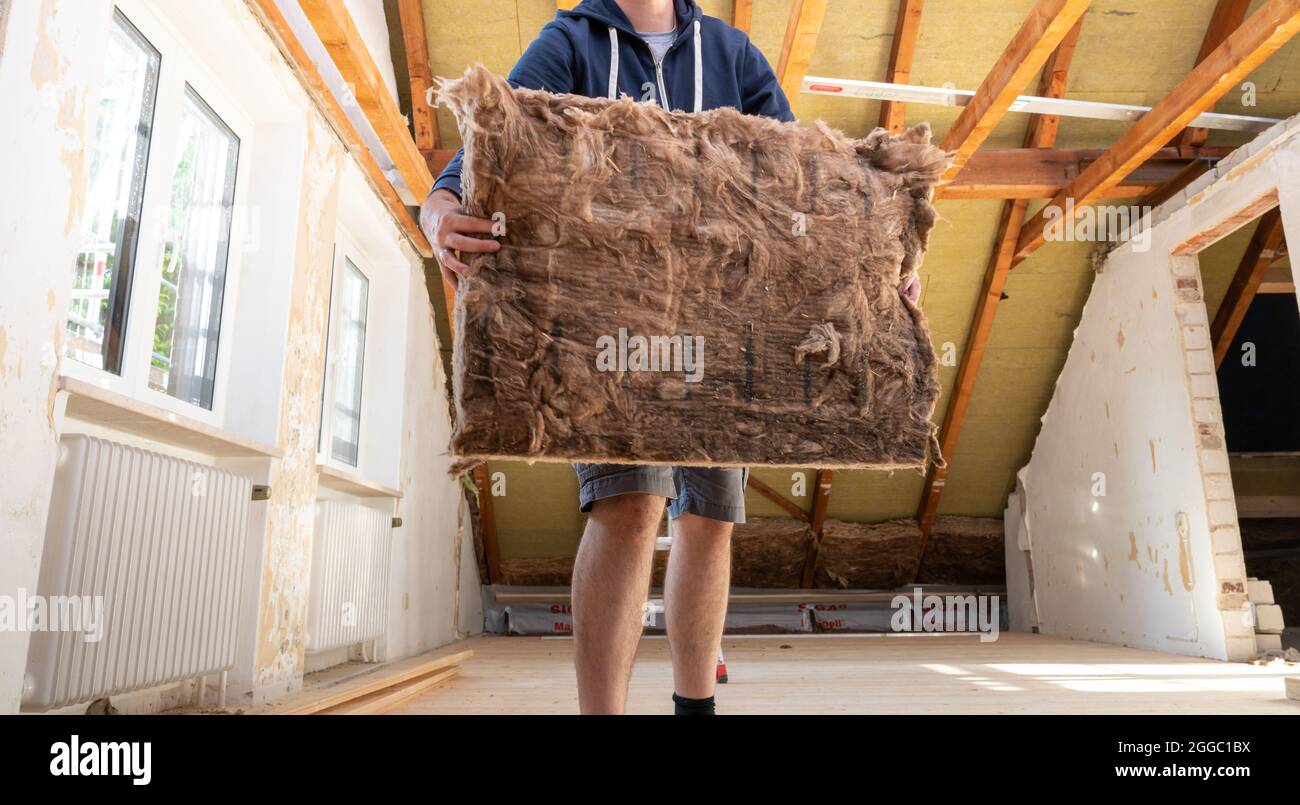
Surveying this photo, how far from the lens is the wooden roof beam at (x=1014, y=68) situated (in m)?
3.20

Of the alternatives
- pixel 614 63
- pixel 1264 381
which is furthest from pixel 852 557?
pixel 614 63

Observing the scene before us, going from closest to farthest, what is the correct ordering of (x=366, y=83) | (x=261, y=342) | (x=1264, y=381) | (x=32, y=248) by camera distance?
1. (x=32, y=248)
2. (x=261, y=342)
3. (x=366, y=83)
4. (x=1264, y=381)

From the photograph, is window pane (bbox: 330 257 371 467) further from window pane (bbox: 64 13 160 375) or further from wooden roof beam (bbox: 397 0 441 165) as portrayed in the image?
window pane (bbox: 64 13 160 375)

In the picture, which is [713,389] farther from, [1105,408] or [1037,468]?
[1037,468]

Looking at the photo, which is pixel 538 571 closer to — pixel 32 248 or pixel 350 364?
pixel 350 364

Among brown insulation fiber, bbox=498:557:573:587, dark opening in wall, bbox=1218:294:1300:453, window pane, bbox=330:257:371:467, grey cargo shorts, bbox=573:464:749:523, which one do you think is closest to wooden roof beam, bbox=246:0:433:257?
window pane, bbox=330:257:371:467

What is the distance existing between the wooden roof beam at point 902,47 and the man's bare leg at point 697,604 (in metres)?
3.42

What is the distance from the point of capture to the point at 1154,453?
16.0ft

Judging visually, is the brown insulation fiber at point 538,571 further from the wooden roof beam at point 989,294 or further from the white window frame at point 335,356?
the wooden roof beam at point 989,294

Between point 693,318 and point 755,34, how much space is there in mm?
3855

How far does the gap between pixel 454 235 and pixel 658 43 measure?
0.68 meters

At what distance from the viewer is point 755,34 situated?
4547 millimetres

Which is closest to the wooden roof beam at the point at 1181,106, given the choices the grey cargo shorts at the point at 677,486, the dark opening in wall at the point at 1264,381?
the dark opening in wall at the point at 1264,381
